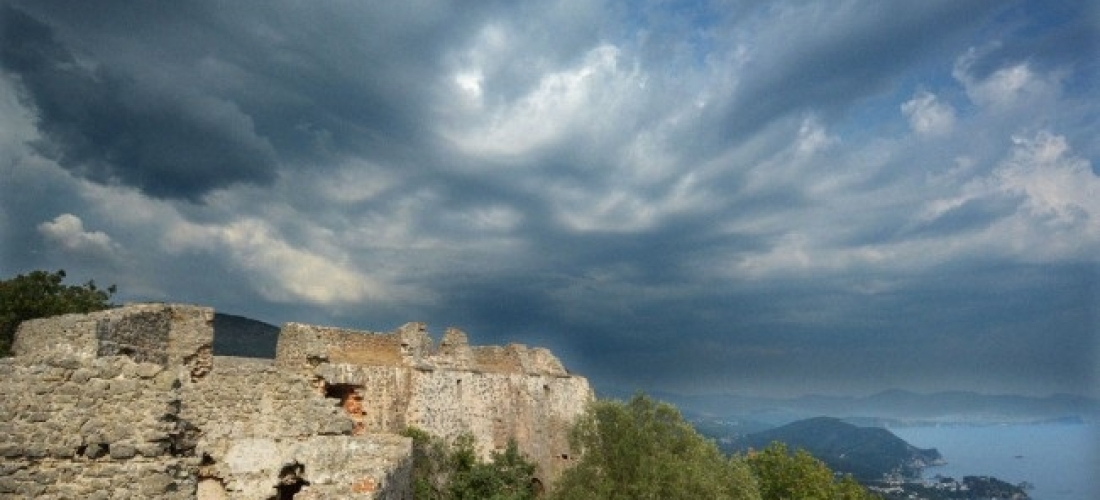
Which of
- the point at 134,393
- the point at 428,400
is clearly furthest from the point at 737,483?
the point at 134,393

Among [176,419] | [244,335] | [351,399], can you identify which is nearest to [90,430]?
[176,419]

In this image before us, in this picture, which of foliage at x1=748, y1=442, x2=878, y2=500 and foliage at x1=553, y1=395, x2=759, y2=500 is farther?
foliage at x1=748, y1=442, x2=878, y2=500

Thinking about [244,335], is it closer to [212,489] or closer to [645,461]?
[645,461]

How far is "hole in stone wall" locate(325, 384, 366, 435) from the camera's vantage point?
21578 mm

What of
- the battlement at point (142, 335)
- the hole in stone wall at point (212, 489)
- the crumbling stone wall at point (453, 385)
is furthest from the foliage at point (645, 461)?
the hole in stone wall at point (212, 489)

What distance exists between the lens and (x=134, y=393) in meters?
7.37

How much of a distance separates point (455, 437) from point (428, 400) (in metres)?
2.66

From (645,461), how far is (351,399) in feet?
43.5

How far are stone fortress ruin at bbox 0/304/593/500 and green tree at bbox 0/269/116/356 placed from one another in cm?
2285

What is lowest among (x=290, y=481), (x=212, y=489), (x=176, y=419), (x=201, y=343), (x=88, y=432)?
(x=212, y=489)

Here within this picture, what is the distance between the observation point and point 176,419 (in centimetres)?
768

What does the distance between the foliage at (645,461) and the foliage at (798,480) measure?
33.2 feet

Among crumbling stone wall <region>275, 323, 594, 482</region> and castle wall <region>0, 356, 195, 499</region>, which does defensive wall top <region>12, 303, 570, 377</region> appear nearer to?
crumbling stone wall <region>275, 323, 594, 482</region>

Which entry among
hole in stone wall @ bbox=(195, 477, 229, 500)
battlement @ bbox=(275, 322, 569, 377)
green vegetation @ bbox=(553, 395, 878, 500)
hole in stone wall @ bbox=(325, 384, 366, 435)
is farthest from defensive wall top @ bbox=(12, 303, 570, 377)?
green vegetation @ bbox=(553, 395, 878, 500)
